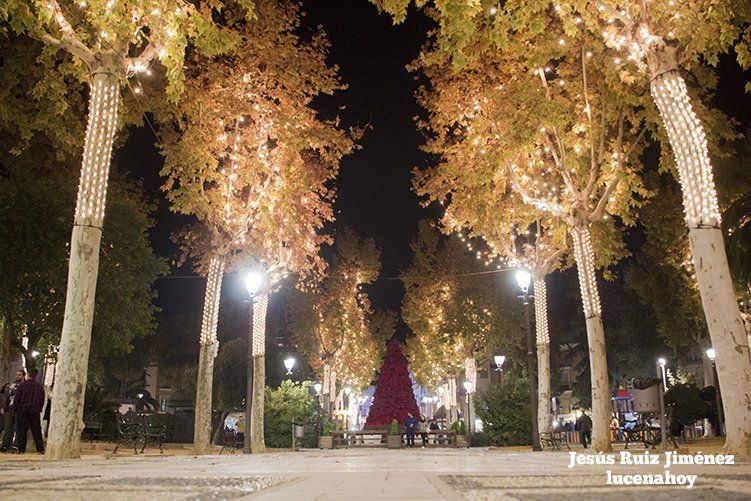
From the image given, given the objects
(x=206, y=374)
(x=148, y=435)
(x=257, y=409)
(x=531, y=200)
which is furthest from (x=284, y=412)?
(x=531, y=200)

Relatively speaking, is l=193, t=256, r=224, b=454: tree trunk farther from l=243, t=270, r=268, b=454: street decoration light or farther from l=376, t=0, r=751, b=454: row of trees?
l=376, t=0, r=751, b=454: row of trees

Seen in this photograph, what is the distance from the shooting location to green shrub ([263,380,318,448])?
27.6m

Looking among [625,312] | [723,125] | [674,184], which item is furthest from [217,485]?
[625,312]

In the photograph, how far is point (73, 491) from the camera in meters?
4.61

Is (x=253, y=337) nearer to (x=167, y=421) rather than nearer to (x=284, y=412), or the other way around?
(x=284, y=412)

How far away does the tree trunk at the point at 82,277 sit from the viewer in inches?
439

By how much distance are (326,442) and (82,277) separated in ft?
71.1

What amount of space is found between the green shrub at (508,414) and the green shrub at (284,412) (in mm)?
8227

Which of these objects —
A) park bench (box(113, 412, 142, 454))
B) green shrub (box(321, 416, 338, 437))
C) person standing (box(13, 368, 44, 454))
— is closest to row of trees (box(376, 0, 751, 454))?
person standing (box(13, 368, 44, 454))

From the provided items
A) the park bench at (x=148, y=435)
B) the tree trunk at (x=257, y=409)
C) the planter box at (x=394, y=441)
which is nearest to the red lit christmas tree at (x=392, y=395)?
the planter box at (x=394, y=441)

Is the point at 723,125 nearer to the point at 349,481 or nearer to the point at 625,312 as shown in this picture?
the point at 349,481

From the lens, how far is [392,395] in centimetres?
6812

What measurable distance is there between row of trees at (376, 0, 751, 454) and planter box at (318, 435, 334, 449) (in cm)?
1367

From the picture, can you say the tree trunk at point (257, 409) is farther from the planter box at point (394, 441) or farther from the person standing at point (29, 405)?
the planter box at point (394, 441)
